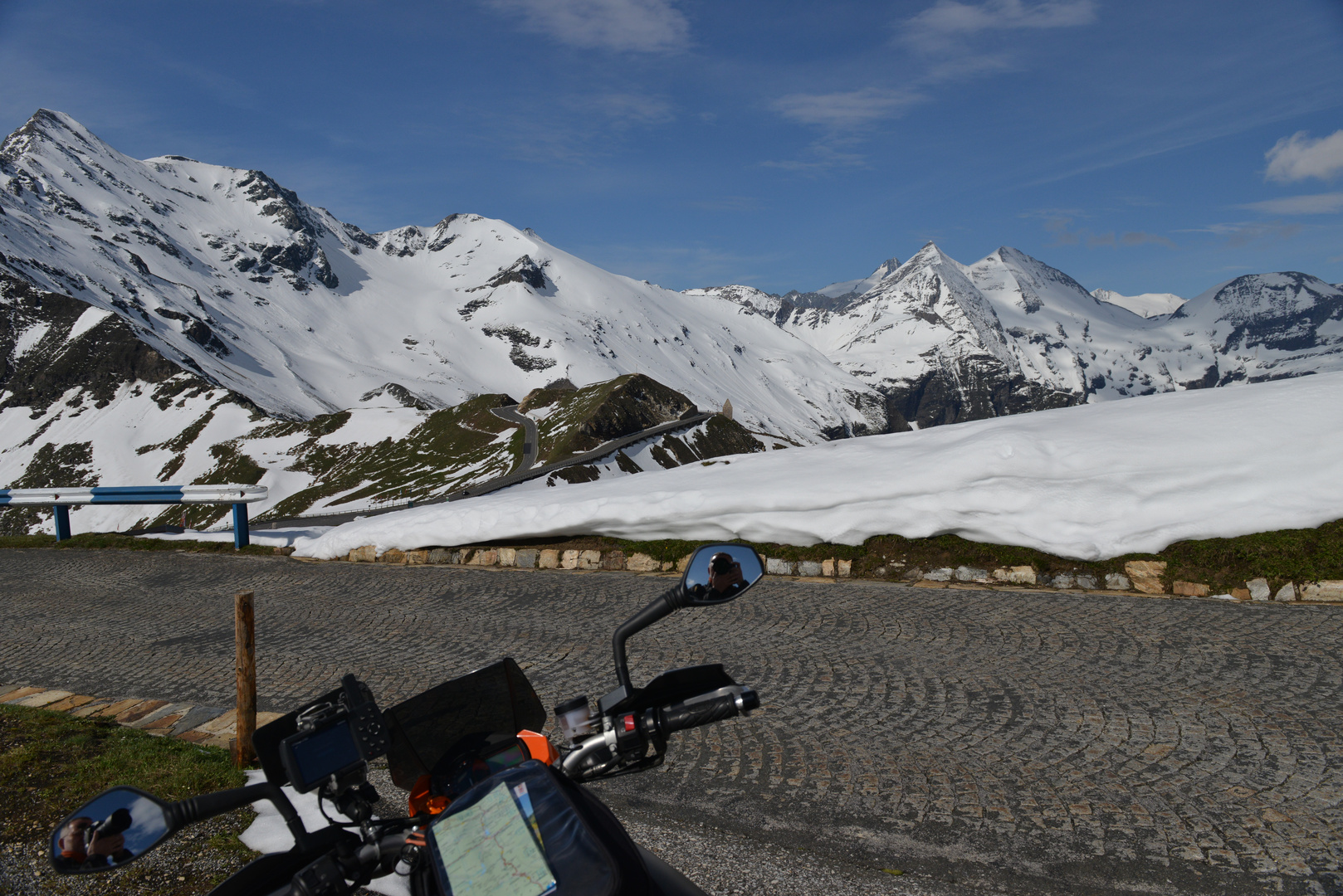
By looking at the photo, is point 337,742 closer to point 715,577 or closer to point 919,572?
point 715,577

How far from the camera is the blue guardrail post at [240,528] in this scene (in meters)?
16.4

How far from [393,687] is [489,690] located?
5.69 meters

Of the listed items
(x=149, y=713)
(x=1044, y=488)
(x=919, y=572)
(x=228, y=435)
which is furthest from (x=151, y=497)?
(x=228, y=435)

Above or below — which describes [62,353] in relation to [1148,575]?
above

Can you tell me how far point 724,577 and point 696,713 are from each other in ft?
1.36

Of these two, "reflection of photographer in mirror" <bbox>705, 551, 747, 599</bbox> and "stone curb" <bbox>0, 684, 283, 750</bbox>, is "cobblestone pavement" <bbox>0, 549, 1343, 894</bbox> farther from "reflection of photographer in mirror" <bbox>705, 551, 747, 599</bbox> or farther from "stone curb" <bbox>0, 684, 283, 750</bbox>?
"reflection of photographer in mirror" <bbox>705, 551, 747, 599</bbox>

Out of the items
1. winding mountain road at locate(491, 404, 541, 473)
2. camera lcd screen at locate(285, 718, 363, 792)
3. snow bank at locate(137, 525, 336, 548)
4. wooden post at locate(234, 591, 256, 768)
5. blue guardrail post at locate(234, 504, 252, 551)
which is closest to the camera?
camera lcd screen at locate(285, 718, 363, 792)

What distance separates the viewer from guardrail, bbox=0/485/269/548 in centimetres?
1622

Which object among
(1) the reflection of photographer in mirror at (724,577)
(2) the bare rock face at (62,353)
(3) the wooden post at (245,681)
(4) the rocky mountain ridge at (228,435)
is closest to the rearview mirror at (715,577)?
(1) the reflection of photographer in mirror at (724,577)

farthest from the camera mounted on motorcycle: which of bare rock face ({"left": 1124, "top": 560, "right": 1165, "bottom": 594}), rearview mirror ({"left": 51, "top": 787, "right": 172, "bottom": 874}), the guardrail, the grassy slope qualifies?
the guardrail

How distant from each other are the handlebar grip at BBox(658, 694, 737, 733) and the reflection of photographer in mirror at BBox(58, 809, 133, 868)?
1.32 m

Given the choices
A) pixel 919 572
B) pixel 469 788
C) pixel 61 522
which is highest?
pixel 61 522

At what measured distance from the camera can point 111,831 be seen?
182 centimetres

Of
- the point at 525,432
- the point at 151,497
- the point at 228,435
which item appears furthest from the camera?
the point at 228,435
